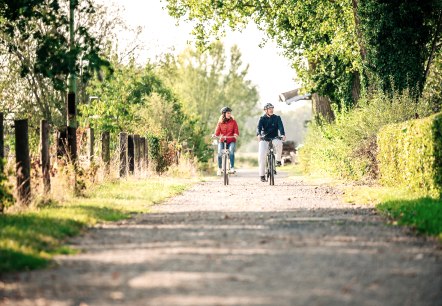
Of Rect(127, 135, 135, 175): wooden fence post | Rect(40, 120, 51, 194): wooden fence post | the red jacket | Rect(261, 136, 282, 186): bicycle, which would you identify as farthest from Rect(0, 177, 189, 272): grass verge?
Rect(127, 135, 135, 175): wooden fence post

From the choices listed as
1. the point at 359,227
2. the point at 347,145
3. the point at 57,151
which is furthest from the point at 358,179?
the point at 359,227

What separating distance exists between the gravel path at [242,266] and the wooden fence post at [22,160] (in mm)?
2211

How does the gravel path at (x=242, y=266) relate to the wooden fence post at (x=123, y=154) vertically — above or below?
below

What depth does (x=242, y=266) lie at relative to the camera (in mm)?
8070

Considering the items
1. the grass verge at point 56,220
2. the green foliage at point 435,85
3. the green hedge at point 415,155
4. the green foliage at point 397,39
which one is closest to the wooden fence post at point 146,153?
the green foliage at point 397,39

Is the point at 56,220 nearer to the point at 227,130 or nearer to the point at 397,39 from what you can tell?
the point at 227,130

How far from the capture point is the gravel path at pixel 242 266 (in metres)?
6.68

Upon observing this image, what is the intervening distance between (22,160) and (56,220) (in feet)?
8.12

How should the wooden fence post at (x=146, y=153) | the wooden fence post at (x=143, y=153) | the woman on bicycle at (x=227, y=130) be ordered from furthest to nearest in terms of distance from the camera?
the wooden fence post at (x=146, y=153) → the wooden fence post at (x=143, y=153) → the woman on bicycle at (x=227, y=130)

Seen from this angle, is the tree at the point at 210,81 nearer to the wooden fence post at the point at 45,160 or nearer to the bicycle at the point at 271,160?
the bicycle at the point at 271,160

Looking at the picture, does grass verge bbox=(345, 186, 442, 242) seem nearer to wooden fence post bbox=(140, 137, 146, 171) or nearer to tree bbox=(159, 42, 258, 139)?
wooden fence post bbox=(140, 137, 146, 171)

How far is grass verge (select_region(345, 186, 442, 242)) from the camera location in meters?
10.8

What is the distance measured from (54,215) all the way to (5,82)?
26.5 m

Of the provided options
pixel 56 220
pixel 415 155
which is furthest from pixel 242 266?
pixel 415 155
